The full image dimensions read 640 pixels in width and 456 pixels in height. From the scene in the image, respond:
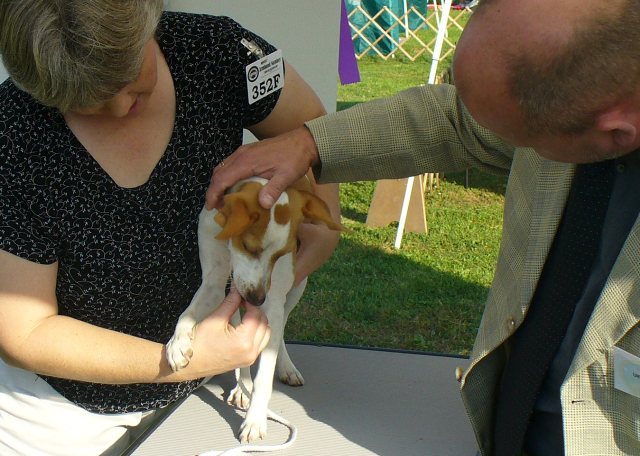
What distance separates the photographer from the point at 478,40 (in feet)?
3.55

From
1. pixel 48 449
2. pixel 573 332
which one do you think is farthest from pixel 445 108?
pixel 48 449

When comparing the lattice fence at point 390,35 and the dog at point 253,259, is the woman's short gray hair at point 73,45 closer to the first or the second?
the dog at point 253,259

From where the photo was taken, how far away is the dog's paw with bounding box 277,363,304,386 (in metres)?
2.19

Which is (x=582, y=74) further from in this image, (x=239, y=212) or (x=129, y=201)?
(x=129, y=201)

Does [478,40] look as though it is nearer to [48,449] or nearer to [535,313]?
[535,313]

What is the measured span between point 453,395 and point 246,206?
31.4 inches

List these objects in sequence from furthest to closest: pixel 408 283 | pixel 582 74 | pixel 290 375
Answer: pixel 408 283
pixel 290 375
pixel 582 74

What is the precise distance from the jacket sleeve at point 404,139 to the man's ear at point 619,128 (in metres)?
0.54

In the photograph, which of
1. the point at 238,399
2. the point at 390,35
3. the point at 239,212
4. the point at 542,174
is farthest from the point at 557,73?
the point at 390,35

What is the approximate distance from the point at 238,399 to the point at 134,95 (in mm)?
837

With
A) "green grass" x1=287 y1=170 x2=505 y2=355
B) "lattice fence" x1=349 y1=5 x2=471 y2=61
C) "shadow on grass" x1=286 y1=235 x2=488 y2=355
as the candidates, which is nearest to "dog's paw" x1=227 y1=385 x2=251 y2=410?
"shadow on grass" x1=286 y1=235 x2=488 y2=355

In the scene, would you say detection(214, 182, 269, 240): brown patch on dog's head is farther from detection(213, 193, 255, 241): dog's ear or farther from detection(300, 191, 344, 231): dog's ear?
detection(300, 191, 344, 231): dog's ear

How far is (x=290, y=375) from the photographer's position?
86.4 inches

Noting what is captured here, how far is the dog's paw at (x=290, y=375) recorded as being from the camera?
86.4 inches
